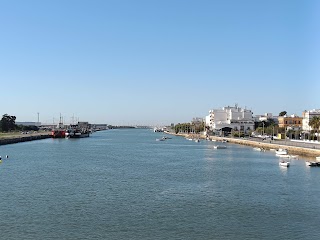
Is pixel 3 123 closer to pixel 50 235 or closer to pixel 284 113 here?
pixel 284 113

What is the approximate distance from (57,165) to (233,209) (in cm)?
2248

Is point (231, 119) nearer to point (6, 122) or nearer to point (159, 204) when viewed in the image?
point (6, 122)

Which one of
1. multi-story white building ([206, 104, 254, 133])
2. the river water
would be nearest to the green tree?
multi-story white building ([206, 104, 254, 133])

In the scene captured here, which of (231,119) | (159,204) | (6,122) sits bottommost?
(159,204)

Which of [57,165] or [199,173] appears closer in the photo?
[199,173]

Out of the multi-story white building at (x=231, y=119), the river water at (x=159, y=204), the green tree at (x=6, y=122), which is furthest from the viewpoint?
the multi-story white building at (x=231, y=119)

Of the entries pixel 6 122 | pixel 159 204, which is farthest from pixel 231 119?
pixel 159 204

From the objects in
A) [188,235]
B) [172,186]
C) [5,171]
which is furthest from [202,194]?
[5,171]

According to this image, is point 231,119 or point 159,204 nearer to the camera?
point 159,204

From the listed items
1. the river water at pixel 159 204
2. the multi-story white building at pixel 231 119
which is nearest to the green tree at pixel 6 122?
the multi-story white building at pixel 231 119

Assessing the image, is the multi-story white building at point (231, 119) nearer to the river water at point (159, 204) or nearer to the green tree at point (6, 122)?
the green tree at point (6, 122)

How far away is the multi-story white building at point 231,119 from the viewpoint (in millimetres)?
121562

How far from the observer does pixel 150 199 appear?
20656 mm

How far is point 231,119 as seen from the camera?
415 ft
